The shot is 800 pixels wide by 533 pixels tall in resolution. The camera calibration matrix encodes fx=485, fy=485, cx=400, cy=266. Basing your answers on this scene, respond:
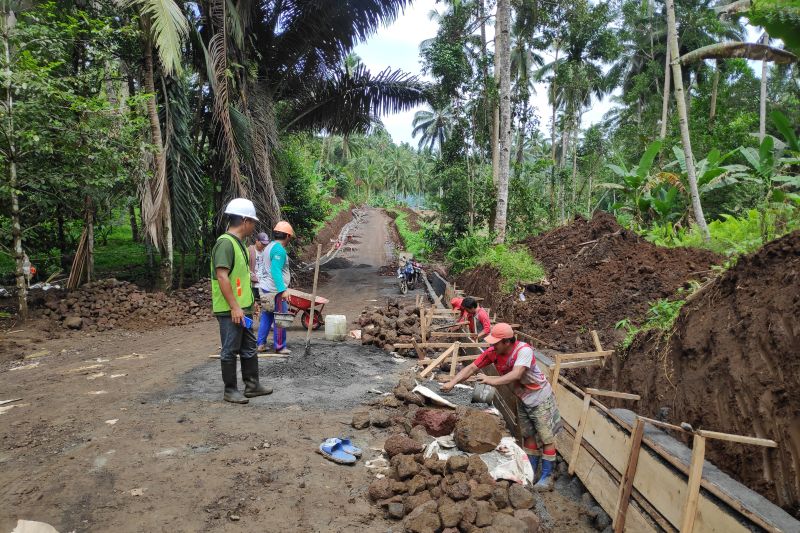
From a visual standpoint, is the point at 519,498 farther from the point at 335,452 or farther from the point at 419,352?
the point at 419,352

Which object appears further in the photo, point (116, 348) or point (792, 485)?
point (116, 348)

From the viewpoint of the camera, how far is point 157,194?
10.6 meters

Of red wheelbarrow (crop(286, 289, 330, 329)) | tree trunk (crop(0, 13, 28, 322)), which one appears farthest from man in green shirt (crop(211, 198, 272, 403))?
tree trunk (crop(0, 13, 28, 322))

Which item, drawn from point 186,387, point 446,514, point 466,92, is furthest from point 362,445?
point 466,92

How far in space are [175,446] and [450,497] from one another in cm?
236

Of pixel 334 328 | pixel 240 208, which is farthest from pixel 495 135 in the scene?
pixel 240 208

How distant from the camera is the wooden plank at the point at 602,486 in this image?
342 cm

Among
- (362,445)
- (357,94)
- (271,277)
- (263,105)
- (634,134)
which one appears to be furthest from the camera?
(634,134)

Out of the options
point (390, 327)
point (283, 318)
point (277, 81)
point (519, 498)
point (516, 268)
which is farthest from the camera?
point (277, 81)

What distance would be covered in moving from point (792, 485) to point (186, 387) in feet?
18.7

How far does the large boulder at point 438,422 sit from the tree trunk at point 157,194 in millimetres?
7764

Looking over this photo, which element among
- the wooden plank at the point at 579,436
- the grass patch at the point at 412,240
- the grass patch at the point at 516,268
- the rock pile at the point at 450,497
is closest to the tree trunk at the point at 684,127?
the grass patch at the point at 516,268

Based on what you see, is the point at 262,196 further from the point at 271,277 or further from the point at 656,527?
the point at 656,527

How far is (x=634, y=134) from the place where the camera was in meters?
28.6
